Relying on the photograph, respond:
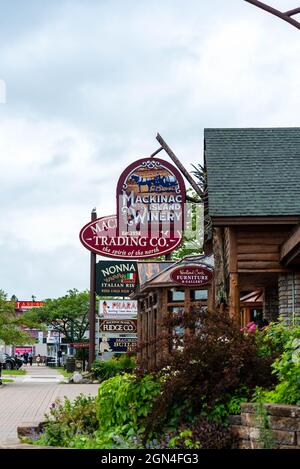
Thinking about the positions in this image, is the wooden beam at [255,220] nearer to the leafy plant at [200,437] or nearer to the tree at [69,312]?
the leafy plant at [200,437]

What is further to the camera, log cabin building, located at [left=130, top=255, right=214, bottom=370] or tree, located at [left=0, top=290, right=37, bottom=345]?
tree, located at [left=0, top=290, right=37, bottom=345]

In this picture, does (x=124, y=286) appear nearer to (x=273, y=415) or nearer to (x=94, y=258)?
(x=94, y=258)

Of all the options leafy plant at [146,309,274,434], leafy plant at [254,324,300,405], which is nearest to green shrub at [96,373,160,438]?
leafy plant at [146,309,274,434]

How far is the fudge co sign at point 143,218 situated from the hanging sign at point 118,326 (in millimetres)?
6834

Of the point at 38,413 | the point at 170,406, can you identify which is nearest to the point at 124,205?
the point at 38,413

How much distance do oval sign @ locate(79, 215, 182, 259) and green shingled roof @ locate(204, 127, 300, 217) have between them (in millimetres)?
10363

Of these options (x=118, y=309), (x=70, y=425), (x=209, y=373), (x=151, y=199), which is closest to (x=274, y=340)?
(x=209, y=373)

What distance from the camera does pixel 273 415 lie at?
855 cm

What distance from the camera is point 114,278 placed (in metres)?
42.4

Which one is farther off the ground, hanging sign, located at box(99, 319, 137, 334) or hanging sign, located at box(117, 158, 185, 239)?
hanging sign, located at box(117, 158, 185, 239)

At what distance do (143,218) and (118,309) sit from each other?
923cm

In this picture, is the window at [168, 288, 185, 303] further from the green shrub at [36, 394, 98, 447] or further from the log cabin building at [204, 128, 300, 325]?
the green shrub at [36, 394, 98, 447]

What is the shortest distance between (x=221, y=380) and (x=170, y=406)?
71 centimetres

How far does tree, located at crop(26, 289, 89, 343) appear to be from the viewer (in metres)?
90.1
